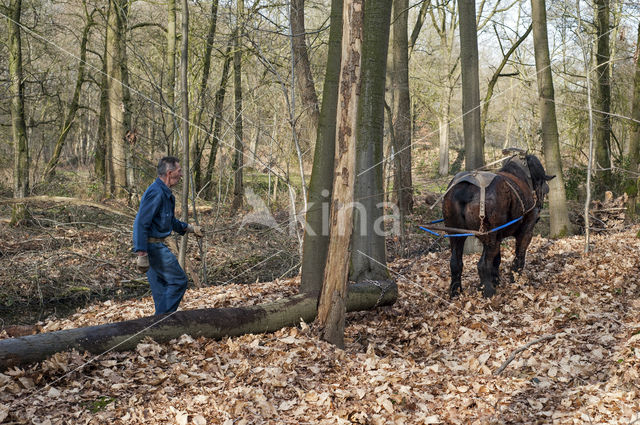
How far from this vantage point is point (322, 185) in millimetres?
7043

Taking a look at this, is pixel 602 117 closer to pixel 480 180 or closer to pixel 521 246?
pixel 521 246

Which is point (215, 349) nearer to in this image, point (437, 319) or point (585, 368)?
point (437, 319)

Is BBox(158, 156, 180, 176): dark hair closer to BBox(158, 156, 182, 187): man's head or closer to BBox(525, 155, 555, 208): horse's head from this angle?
BBox(158, 156, 182, 187): man's head

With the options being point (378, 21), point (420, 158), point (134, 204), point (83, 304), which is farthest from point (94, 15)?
point (420, 158)

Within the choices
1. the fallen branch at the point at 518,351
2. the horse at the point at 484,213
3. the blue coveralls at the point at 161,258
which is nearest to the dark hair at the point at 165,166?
the blue coveralls at the point at 161,258

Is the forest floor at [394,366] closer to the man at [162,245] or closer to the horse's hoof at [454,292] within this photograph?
the horse's hoof at [454,292]

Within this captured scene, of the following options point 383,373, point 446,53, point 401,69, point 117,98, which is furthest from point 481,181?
point 446,53

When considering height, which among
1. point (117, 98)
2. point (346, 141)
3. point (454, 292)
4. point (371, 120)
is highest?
point (117, 98)

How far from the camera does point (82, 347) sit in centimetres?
485

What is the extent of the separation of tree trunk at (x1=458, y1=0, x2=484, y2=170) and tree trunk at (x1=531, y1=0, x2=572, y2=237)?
3370 mm

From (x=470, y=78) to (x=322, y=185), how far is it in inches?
191

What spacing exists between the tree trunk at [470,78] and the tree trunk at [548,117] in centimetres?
337

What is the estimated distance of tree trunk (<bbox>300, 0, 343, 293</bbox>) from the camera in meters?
7.01

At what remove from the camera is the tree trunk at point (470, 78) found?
10.1 m
